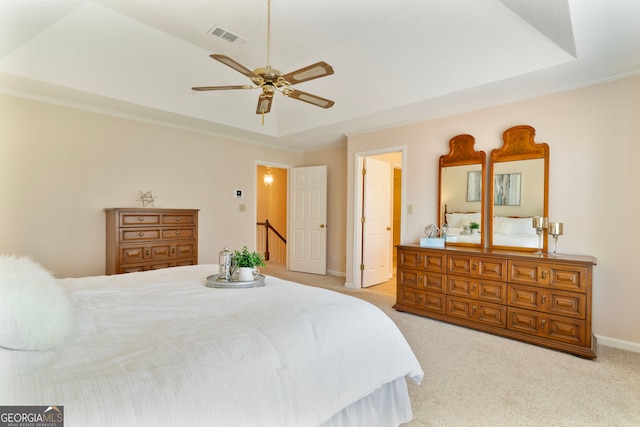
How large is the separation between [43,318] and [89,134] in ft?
11.4

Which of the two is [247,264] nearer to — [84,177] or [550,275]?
[550,275]

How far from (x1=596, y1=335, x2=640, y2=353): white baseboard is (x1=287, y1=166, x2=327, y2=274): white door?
12.8ft

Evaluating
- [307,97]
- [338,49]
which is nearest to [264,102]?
[307,97]

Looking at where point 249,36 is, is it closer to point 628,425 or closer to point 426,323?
point 426,323

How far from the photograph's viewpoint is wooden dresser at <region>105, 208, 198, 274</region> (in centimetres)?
357

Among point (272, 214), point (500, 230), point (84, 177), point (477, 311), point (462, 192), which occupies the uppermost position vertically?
point (84, 177)

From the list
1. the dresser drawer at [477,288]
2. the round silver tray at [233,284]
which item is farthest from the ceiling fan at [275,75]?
the dresser drawer at [477,288]

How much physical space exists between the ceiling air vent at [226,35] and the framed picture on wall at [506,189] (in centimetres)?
316

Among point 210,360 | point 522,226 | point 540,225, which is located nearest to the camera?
point 210,360

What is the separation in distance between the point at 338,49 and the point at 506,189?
2.41m

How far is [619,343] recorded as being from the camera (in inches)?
112

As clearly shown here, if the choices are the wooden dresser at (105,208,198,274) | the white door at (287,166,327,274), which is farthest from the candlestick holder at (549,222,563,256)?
the wooden dresser at (105,208,198,274)

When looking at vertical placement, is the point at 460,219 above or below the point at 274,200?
Answer: below

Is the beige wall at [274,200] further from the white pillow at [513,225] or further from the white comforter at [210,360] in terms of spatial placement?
the white comforter at [210,360]
